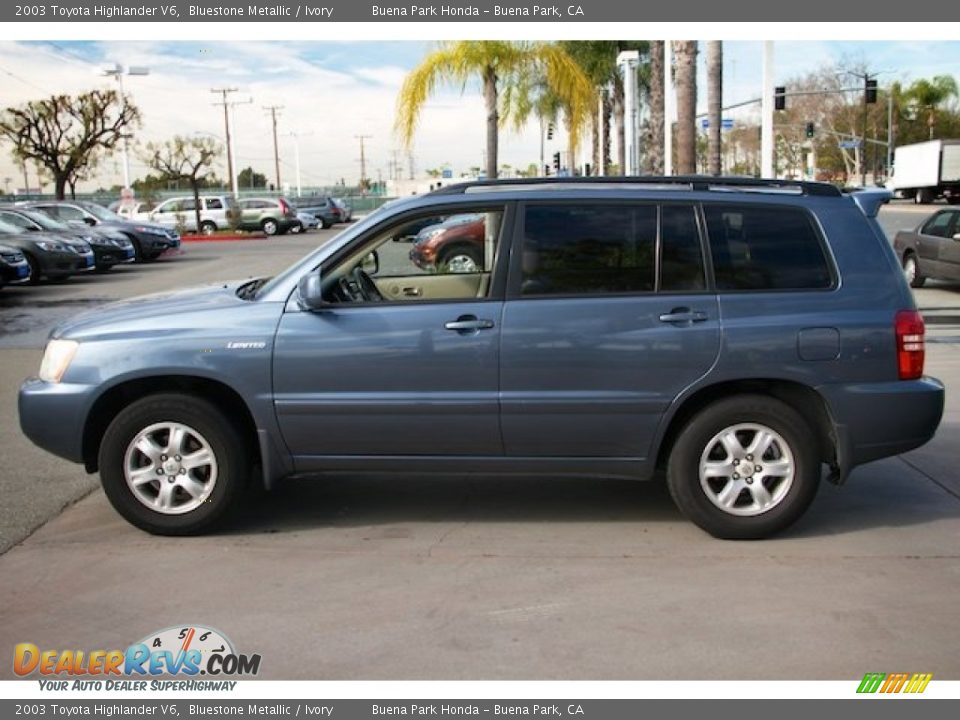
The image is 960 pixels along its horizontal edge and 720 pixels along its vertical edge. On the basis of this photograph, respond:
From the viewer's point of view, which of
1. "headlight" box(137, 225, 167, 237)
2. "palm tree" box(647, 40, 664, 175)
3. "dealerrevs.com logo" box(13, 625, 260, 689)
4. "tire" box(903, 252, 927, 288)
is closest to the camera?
"dealerrevs.com logo" box(13, 625, 260, 689)

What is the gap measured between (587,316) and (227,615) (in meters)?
2.21

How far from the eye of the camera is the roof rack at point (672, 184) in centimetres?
527

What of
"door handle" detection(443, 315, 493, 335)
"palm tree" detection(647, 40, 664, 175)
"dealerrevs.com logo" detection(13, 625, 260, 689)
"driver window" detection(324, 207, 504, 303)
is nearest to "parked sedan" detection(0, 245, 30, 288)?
"driver window" detection(324, 207, 504, 303)

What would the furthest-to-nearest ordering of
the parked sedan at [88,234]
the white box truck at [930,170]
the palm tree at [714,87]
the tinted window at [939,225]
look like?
the white box truck at [930,170], the palm tree at [714,87], the parked sedan at [88,234], the tinted window at [939,225]

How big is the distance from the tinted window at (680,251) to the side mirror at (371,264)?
63.1 inches

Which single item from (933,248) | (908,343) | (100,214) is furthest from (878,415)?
(100,214)

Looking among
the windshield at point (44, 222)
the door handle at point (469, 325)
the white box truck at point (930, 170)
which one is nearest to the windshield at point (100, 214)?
the windshield at point (44, 222)

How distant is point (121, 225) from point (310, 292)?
76.0 ft

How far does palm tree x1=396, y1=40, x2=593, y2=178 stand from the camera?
64.0 ft

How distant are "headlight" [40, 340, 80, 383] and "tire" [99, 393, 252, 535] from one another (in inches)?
15.4

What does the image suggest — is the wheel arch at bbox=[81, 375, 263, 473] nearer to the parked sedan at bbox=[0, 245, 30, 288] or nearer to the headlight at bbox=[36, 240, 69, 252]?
the parked sedan at bbox=[0, 245, 30, 288]

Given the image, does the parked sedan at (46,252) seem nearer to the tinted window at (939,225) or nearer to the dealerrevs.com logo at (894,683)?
the tinted window at (939,225)

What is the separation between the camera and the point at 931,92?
279 ft

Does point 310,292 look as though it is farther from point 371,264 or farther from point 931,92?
point 931,92
